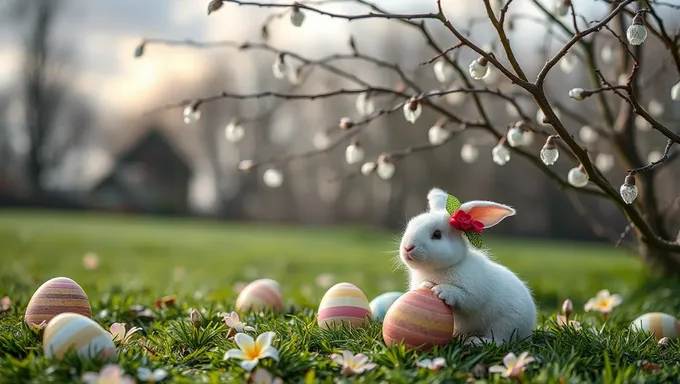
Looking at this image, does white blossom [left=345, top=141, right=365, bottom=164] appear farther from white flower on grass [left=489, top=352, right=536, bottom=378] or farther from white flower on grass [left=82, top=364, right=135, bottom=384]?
white flower on grass [left=82, top=364, right=135, bottom=384]

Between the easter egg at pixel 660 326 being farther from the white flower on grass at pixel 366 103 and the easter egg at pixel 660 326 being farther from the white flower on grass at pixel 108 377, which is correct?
the white flower on grass at pixel 108 377

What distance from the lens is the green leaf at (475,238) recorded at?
2.76m

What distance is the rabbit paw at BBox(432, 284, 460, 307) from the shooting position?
8.69 feet

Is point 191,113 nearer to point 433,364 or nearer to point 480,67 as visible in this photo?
point 480,67

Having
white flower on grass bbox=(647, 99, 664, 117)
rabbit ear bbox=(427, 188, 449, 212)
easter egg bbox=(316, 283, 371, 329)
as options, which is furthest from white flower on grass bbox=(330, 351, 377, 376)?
white flower on grass bbox=(647, 99, 664, 117)

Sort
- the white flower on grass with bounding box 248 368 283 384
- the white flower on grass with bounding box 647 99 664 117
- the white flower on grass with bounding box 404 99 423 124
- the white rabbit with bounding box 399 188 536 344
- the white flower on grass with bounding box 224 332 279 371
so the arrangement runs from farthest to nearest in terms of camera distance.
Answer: the white flower on grass with bounding box 647 99 664 117, the white flower on grass with bounding box 404 99 423 124, the white rabbit with bounding box 399 188 536 344, the white flower on grass with bounding box 224 332 279 371, the white flower on grass with bounding box 248 368 283 384

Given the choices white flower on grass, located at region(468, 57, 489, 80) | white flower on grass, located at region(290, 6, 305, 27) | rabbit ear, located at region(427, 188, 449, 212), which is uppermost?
white flower on grass, located at region(290, 6, 305, 27)

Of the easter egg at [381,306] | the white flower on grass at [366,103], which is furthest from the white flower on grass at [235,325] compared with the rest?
the white flower on grass at [366,103]

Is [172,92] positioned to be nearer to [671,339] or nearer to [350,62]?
[350,62]

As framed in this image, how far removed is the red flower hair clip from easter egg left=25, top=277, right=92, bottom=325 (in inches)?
69.4

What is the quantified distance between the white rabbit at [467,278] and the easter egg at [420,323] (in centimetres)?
7

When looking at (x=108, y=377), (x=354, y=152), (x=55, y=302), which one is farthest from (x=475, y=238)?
(x=55, y=302)

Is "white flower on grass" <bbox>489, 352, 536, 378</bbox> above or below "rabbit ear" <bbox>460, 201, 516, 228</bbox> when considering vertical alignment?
below

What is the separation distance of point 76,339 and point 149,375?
0.33 m
